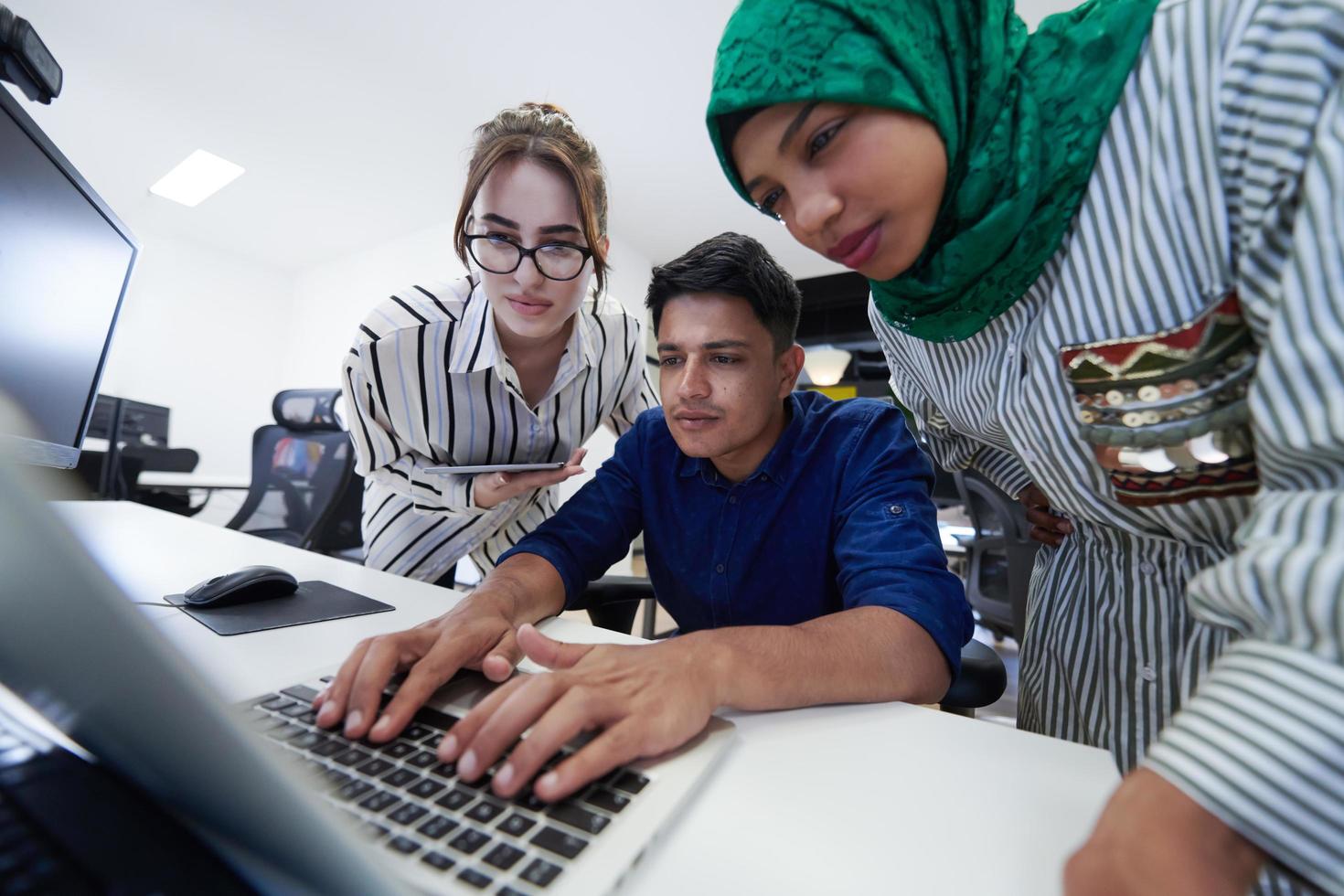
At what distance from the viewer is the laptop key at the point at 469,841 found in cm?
34

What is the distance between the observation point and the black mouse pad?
78 cm

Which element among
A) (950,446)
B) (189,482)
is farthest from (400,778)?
(189,482)

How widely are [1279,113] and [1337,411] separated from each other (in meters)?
0.26

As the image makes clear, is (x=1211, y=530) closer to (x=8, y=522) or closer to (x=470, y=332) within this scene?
(x=8, y=522)

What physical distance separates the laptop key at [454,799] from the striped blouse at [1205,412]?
0.43 m

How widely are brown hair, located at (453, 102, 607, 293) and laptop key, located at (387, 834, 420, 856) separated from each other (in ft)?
3.38

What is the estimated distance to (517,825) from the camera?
362 mm

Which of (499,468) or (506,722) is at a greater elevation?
(499,468)

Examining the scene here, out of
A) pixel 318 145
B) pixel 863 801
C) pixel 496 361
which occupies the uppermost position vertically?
pixel 318 145

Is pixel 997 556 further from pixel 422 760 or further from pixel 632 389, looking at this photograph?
pixel 422 760

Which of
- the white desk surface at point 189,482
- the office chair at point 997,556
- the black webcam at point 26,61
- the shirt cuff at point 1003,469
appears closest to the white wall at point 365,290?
the white desk surface at point 189,482

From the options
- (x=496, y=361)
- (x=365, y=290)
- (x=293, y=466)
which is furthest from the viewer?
(x=365, y=290)

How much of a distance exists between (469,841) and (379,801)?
8cm

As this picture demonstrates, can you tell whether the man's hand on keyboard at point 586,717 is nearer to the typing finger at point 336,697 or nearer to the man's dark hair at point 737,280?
the typing finger at point 336,697
